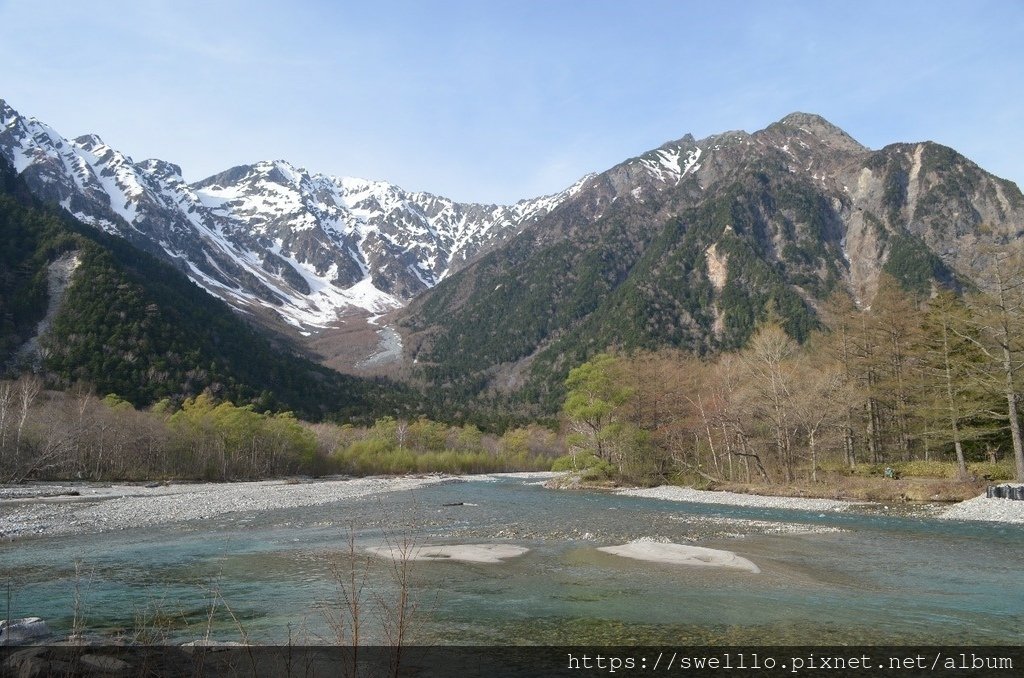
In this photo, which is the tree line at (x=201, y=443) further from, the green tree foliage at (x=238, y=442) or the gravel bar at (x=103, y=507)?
the gravel bar at (x=103, y=507)

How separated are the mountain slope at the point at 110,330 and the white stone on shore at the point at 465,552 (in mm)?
113308

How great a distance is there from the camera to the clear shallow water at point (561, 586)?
42.2 ft

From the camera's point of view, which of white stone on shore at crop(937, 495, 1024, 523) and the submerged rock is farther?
white stone on shore at crop(937, 495, 1024, 523)

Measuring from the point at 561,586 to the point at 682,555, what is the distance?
615 centimetres

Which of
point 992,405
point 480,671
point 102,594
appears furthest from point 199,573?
point 992,405

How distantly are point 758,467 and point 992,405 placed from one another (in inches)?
746

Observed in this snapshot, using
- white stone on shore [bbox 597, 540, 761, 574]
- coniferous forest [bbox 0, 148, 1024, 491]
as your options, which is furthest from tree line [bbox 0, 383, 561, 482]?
white stone on shore [bbox 597, 540, 761, 574]

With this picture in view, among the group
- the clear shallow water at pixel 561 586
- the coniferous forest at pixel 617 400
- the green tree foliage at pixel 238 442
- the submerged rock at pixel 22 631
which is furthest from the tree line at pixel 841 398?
the green tree foliage at pixel 238 442

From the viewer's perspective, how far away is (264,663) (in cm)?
1044

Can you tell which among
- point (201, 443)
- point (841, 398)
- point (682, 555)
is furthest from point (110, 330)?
point (682, 555)

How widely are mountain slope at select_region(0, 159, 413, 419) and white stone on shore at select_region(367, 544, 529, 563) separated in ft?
372

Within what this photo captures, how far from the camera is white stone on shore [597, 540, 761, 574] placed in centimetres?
1991

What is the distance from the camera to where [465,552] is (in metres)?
22.8

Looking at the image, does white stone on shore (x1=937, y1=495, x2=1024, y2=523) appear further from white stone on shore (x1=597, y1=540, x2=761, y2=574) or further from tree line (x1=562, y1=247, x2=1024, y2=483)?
white stone on shore (x1=597, y1=540, x2=761, y2=574)
